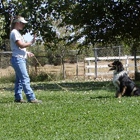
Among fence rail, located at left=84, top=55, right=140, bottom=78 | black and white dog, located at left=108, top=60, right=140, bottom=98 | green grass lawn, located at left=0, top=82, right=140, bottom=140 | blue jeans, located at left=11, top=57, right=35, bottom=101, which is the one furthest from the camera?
fence rail, located at left=84, top=55, right=140, bottom=78

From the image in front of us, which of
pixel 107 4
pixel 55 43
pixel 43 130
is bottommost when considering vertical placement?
pixel 43 130

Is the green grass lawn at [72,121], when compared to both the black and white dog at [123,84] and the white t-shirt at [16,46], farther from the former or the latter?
the black and white dog at [123,84]

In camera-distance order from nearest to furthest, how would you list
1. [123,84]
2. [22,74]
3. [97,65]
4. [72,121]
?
[72,121], [22,74], [123,84], [97,65]

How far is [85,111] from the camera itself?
8297 millimetres

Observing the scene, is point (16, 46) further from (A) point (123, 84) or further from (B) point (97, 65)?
(B) point (97, 65)

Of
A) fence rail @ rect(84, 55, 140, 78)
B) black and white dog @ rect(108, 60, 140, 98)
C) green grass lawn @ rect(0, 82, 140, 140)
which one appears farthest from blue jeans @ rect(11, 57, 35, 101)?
fence rail @ rect(84, 55, 140, 78)

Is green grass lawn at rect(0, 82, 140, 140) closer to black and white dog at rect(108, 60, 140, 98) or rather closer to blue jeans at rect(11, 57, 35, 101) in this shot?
blue jeans at rect(11, 57, 35, 101)

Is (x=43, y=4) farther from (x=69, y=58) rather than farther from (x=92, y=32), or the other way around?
(x=69, y=58)

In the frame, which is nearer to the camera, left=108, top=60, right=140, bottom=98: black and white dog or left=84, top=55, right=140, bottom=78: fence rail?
left=108, top=60, right=140, bottom=98: black and white dog

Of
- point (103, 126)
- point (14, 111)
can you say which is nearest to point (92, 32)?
point (14, 111)

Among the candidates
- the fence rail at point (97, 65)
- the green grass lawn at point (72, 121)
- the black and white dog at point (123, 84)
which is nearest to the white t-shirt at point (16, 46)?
the green grass lawn at point (72, 121)

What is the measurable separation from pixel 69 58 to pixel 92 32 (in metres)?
8.91

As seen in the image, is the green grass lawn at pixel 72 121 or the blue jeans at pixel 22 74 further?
the blue jeans at pixel 22 74

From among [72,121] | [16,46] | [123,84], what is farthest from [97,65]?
[72,121]
